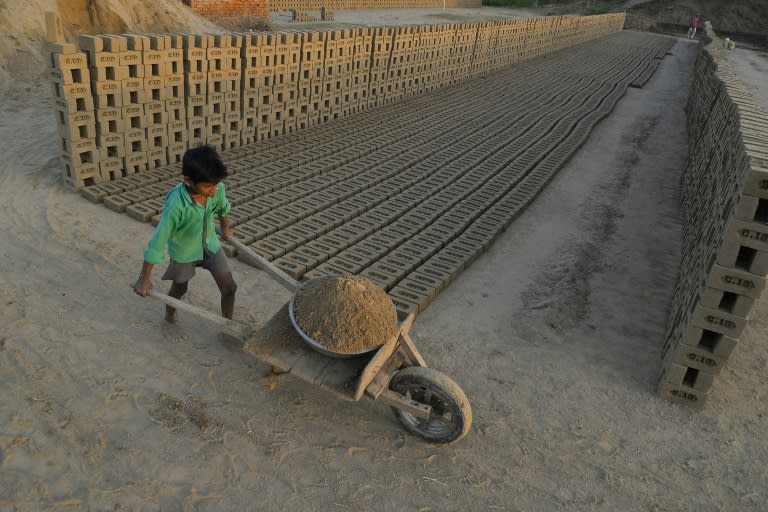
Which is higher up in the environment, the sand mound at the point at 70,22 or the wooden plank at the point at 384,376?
the sand mound at the point at 70,22

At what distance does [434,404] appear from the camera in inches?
133

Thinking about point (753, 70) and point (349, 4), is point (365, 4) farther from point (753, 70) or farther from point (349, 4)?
point (753, 70)

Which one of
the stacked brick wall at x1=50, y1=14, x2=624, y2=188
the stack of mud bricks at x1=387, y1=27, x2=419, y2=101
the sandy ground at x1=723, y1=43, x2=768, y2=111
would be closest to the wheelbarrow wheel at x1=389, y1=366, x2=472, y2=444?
the stacked brick wall at x1=50, y1=14, x2=624, y2=188

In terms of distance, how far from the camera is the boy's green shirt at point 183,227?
11.2 ft

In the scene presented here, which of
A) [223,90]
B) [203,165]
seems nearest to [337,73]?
[223,90]

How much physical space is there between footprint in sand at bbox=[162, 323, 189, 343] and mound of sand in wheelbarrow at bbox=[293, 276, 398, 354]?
112 centimetres

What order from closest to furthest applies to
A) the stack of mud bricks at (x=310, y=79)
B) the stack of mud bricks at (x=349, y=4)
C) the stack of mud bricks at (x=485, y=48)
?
the stack of mud bricks at (x=310, y=79) → the stack of mud bricks at (x=485, y=48) → the stack of mud bricks at (x=349, y=4)

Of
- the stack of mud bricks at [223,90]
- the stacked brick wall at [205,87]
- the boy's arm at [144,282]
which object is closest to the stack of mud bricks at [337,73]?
the stacked brick wall at [205,87]

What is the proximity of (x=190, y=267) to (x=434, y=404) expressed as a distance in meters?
1.84

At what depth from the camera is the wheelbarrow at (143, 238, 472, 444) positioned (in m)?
3.16

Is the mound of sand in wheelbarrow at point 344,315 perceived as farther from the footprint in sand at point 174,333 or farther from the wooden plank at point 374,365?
the footprint in sand at point 174,333

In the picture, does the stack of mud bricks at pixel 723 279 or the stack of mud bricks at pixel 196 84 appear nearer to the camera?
the stack of mud bricks at pixel 723 279

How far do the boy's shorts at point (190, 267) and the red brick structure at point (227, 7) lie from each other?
13.1 m

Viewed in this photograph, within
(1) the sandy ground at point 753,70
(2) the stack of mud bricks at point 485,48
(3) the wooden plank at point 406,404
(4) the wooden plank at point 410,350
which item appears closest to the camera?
(3) the wooden plank at point 406,404
